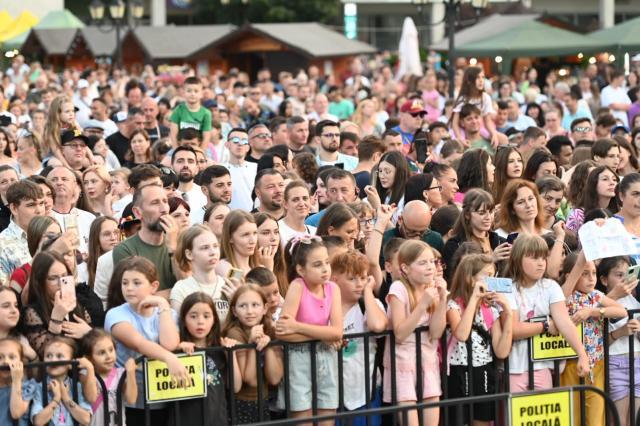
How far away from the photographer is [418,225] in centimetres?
857

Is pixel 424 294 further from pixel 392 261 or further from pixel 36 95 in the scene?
pixel 36 95

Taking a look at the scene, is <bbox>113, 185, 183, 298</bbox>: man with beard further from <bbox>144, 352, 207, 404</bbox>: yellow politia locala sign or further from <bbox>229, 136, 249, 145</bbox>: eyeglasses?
<bbox>229, 136, 249, 145</bbox>: eyeglasses

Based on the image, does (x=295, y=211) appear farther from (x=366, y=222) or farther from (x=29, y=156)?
(x=29, y=156)

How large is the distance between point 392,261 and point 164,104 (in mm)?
11275

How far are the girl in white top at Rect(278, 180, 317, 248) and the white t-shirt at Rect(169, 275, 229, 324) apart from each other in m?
1.38

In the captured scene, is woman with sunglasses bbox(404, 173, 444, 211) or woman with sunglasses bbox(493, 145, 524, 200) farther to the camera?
woman with sunglasses bbox(493, 145, 524, 200)

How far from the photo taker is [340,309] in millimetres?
7234

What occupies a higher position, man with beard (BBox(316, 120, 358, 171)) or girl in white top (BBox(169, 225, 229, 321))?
man with beard (BBox(316, 120, 358, 171))

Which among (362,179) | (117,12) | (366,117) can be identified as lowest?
(362,179)

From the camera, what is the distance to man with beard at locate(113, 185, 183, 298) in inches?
307

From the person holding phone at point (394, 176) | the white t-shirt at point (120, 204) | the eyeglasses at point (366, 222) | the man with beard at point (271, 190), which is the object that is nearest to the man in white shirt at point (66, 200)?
the white t-shirt at point (120, 204)

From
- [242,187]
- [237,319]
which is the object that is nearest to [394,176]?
[242,187]

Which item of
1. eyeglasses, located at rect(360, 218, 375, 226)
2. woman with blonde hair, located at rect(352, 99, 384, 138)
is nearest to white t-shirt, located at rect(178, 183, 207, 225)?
eyeglasses, located at rect(360, 218, 375, 226)

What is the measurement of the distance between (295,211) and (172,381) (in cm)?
240
